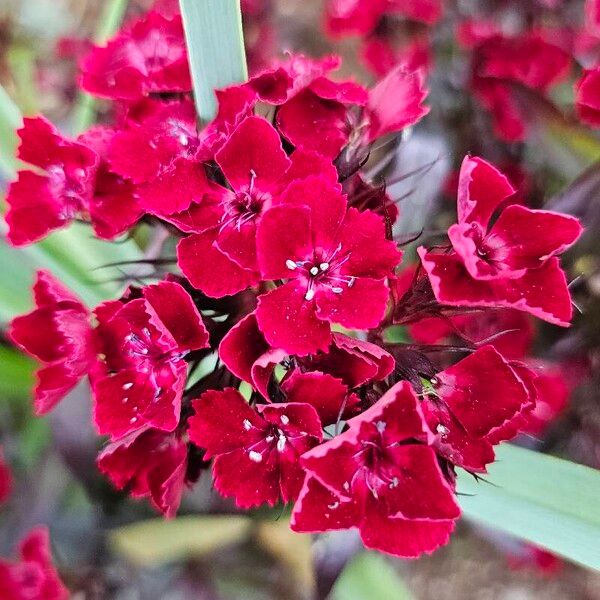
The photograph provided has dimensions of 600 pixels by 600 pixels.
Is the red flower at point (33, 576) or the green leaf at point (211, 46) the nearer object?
the green leaf at point (211, 46)

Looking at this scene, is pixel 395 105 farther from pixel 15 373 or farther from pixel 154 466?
pixel 15 373

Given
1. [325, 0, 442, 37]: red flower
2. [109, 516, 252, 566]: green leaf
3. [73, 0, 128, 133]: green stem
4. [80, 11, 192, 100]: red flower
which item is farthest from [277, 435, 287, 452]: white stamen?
[325, 0, 442, 37]: red flower

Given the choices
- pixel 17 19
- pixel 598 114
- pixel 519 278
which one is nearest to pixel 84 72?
pixel 519 278

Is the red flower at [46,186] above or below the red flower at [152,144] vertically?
below

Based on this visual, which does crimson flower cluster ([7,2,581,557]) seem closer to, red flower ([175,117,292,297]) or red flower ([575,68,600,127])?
red flower ([175,117,292,297])

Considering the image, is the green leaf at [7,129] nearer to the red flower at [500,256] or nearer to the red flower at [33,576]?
the red flower at [33,576]

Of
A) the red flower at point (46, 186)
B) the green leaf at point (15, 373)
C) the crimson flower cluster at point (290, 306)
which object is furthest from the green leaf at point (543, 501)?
the green leaf at point (15, 373)

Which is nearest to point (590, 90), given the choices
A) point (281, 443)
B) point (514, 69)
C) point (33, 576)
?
point (514, 69)
